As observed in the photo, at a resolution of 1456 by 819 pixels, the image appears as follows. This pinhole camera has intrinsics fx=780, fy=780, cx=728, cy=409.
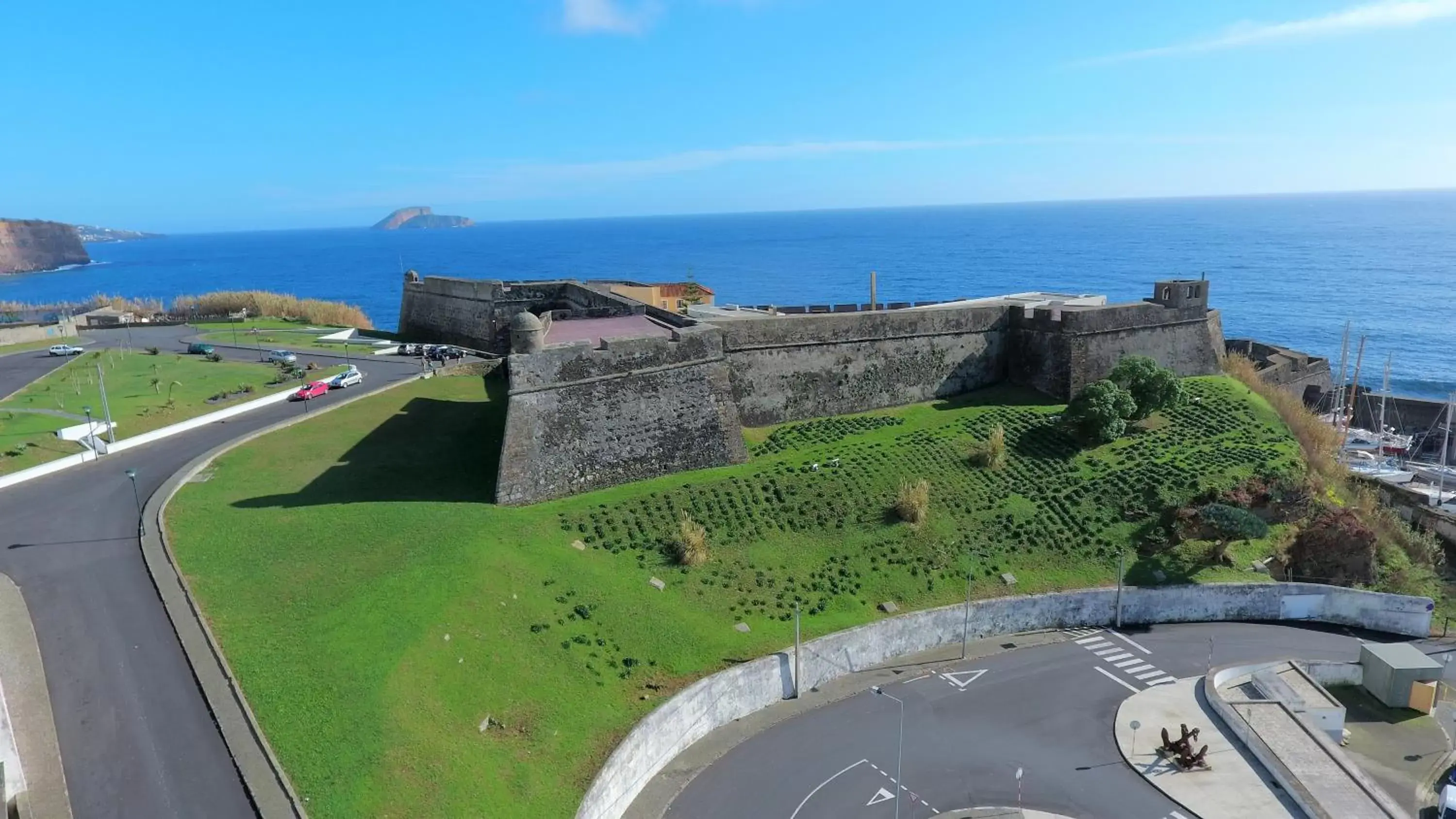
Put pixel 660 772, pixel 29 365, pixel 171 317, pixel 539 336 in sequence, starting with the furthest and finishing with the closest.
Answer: pixel 171 317
pixel 29 365
pixel 539 336
pixel 660 772

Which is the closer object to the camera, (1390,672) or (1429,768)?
(1429,768)

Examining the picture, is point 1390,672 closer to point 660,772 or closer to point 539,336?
point 660,772

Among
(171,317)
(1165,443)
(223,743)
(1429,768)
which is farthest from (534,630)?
(171,317)

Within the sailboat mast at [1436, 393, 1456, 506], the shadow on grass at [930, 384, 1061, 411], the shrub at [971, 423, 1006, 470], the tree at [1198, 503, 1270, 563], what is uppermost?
→ the shadow on grass at [930, 384, 1061, 411]

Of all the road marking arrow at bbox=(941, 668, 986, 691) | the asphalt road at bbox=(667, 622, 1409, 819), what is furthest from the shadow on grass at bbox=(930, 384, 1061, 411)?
the road marking arrow at bbox=(941, 668, 986, 691)

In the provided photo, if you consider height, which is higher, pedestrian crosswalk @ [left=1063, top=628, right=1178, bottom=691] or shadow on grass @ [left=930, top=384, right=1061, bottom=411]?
shadow on grass @ [left=930, top=384, right=1061, bottom=411]

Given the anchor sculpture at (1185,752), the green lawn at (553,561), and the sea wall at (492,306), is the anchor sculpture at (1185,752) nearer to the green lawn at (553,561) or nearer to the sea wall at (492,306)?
the green lawn at (553,561)

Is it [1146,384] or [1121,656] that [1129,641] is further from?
[1146,384]

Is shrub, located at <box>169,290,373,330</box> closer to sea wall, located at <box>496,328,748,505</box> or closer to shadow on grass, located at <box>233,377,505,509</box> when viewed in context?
shadow on grass, located at <box>233,377,505,509</box>
